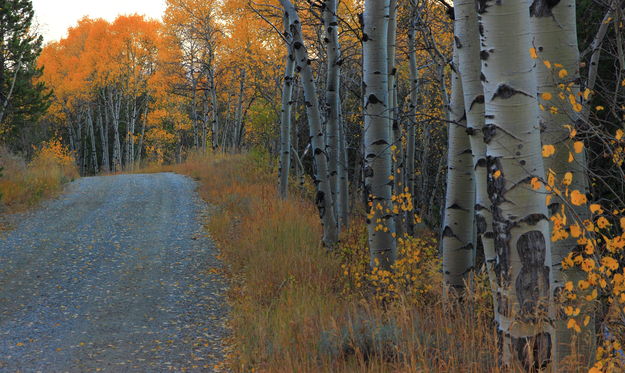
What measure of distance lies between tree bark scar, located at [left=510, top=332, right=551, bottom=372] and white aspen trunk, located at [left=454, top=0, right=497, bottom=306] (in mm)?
530

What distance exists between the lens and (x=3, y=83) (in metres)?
15.6

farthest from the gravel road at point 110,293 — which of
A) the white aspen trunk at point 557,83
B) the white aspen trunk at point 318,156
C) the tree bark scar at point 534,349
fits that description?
the white aspen trunk at point 557,83

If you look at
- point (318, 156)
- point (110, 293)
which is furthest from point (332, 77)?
point (110, 293)

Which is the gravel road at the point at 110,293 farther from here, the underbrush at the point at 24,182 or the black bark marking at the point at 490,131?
the black bark marking at the point at 490,131

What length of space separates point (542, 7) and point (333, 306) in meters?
3.30

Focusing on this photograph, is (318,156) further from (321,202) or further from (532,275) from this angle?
(532,275)

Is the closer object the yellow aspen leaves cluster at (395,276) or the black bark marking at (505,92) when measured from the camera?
the black bark marking at (505,92)

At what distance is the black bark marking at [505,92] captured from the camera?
2482 mm

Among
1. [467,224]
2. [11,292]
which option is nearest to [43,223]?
[11,292]

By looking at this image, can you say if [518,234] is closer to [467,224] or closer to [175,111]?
[467,224]

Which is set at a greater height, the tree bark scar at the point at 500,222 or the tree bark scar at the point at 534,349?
the tree bark scar at the point at 500,222

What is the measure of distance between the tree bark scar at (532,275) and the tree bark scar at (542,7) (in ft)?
5.30

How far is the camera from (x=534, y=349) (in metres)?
2.55

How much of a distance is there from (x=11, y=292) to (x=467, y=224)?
595 centimetres
